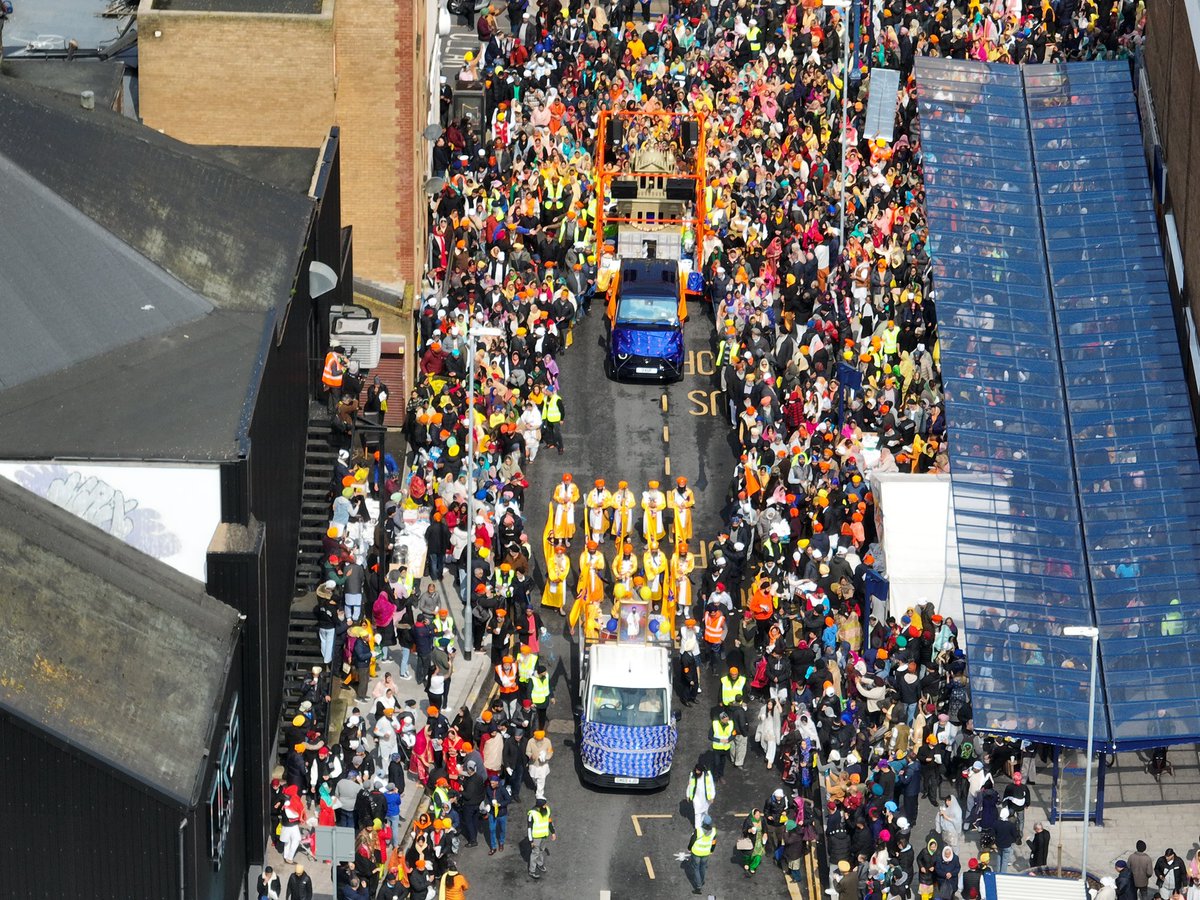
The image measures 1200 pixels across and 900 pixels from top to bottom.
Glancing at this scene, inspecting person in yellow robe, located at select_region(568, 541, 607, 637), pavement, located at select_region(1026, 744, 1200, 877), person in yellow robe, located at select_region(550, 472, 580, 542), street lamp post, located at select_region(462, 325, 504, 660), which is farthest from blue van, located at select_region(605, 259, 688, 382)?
pavement, located at select_region(1026, 744, 1200, 877)

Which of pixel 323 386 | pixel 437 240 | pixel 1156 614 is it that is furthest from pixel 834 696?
pixel 437 240

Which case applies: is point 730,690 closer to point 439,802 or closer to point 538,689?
point 538,689

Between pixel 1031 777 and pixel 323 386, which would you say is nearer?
pixel 1031 777

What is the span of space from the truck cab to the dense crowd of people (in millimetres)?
1044

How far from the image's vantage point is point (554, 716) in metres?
50.1

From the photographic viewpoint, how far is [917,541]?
5100 cm

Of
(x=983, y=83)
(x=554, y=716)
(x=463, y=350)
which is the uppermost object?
(x=983, y=83)

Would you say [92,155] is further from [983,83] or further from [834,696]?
[983,83]

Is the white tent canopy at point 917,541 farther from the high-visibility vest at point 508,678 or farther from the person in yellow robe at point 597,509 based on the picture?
the high-visibility vest at point 508,678

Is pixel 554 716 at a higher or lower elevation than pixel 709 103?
lower

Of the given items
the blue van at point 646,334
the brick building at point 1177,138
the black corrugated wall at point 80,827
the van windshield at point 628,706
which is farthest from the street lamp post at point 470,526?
the brick building at point 1177,138

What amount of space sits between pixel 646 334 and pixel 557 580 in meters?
9.35

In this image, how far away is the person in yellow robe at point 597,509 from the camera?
176 ft

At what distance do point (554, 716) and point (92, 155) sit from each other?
12718 millimetres
